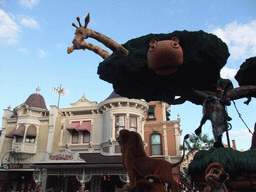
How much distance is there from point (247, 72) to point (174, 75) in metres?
1.66

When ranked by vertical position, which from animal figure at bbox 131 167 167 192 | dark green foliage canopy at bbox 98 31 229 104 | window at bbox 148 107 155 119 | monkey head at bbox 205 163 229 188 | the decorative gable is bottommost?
animal figure at bbox 131 167 167 192

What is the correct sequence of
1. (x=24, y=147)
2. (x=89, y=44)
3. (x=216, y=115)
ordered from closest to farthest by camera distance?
(x=216, y=115) → (x=89, y=44) → (x=24, y=147)

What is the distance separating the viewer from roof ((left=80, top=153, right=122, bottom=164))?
51.1 ft

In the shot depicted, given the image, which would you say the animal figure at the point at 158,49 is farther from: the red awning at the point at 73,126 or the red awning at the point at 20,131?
the red awning at the point at 20,131

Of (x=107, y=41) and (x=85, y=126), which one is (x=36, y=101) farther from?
(x=107, y=41)

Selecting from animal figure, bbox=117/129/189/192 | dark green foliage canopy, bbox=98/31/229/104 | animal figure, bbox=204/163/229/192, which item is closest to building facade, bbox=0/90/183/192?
dark green foliage canopy, bbox=98/31/229/104

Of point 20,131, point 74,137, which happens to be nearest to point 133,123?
point 74,137

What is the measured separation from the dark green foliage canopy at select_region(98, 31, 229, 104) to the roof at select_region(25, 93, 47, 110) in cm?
2164

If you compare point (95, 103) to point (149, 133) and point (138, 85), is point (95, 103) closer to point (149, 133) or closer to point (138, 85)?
point (149, 133)

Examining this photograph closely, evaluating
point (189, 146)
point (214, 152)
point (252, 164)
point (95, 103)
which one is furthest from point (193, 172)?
point (95, 103)

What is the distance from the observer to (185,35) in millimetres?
3840

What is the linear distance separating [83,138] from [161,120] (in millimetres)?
8305

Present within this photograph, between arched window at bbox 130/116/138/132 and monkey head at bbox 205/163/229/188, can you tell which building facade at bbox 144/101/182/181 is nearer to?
arched window at bbox 130/116/138/132

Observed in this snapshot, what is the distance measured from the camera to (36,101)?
2428 centimetres
